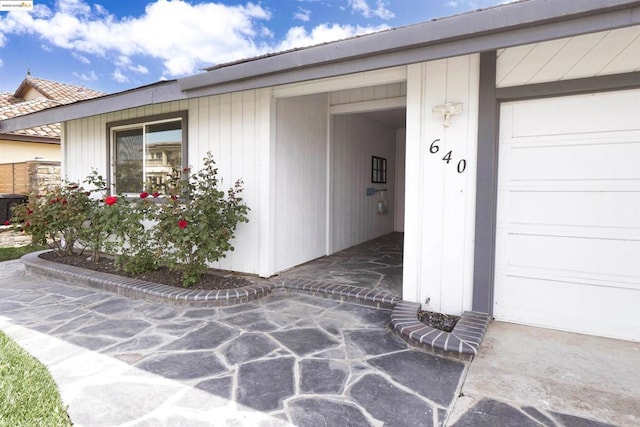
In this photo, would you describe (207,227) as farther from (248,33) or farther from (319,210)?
(248,33)

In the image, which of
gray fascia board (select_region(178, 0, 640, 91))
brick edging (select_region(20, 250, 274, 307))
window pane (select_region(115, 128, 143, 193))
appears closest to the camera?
gray fascia board (select_region(178, 0, 640, 91))

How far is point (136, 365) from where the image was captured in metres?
2.63

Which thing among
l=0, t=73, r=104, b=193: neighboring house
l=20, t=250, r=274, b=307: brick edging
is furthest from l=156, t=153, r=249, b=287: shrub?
l=0, t=73, r=104, b=193: neighboring house

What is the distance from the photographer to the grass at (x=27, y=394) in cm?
192

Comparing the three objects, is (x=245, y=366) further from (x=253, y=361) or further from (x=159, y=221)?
(x=159, y=221)

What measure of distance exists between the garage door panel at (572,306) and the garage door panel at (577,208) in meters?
→ 0.53

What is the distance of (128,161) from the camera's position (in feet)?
19.9

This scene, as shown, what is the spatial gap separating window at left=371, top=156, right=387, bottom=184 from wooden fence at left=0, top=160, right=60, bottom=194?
8457 mm

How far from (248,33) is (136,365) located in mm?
9478

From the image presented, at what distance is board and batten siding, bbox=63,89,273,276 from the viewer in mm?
4648

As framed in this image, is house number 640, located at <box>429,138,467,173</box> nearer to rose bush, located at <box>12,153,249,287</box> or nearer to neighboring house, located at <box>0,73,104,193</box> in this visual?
rose bush, located at <box>12,153,249,287</box>

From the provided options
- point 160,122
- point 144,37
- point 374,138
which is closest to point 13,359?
point 160,122

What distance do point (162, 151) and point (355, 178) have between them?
3.32 meters

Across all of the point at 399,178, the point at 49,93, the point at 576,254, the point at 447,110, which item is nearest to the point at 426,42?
the point at 447,110
